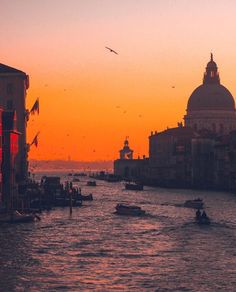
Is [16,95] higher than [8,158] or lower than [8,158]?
higher

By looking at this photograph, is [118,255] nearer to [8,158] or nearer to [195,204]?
[8,158]

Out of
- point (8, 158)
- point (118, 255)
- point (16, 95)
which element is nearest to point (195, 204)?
point (8, 158)

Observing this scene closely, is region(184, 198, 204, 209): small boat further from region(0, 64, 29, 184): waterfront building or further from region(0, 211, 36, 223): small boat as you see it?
region(0, 64, 29, 184): waterfront building

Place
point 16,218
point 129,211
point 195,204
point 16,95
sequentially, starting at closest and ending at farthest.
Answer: point 16,218, point 129,211, point 195,204, point 16,95

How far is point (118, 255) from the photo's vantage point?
51.6 meters

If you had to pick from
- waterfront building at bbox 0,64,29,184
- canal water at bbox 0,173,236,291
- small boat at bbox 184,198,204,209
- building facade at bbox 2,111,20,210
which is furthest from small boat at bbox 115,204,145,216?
waterfront building at bbox 0,64,29,184

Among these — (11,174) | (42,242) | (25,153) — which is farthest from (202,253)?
(25,153)

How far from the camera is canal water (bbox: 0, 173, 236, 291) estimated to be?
139ft

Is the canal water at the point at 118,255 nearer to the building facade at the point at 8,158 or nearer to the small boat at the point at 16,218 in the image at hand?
the small boat at the point at 16,218

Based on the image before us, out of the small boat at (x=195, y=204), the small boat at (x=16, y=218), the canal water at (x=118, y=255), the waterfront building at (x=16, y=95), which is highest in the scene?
the waterfront building at (x=16, y=95)

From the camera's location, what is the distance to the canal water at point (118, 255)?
139 ft

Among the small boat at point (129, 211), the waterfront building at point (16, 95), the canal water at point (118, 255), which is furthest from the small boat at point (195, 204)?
the waterfront building at point (16, 95)

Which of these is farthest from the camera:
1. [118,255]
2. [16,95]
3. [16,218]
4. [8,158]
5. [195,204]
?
[16,95]

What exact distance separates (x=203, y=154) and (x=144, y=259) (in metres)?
→ 130
